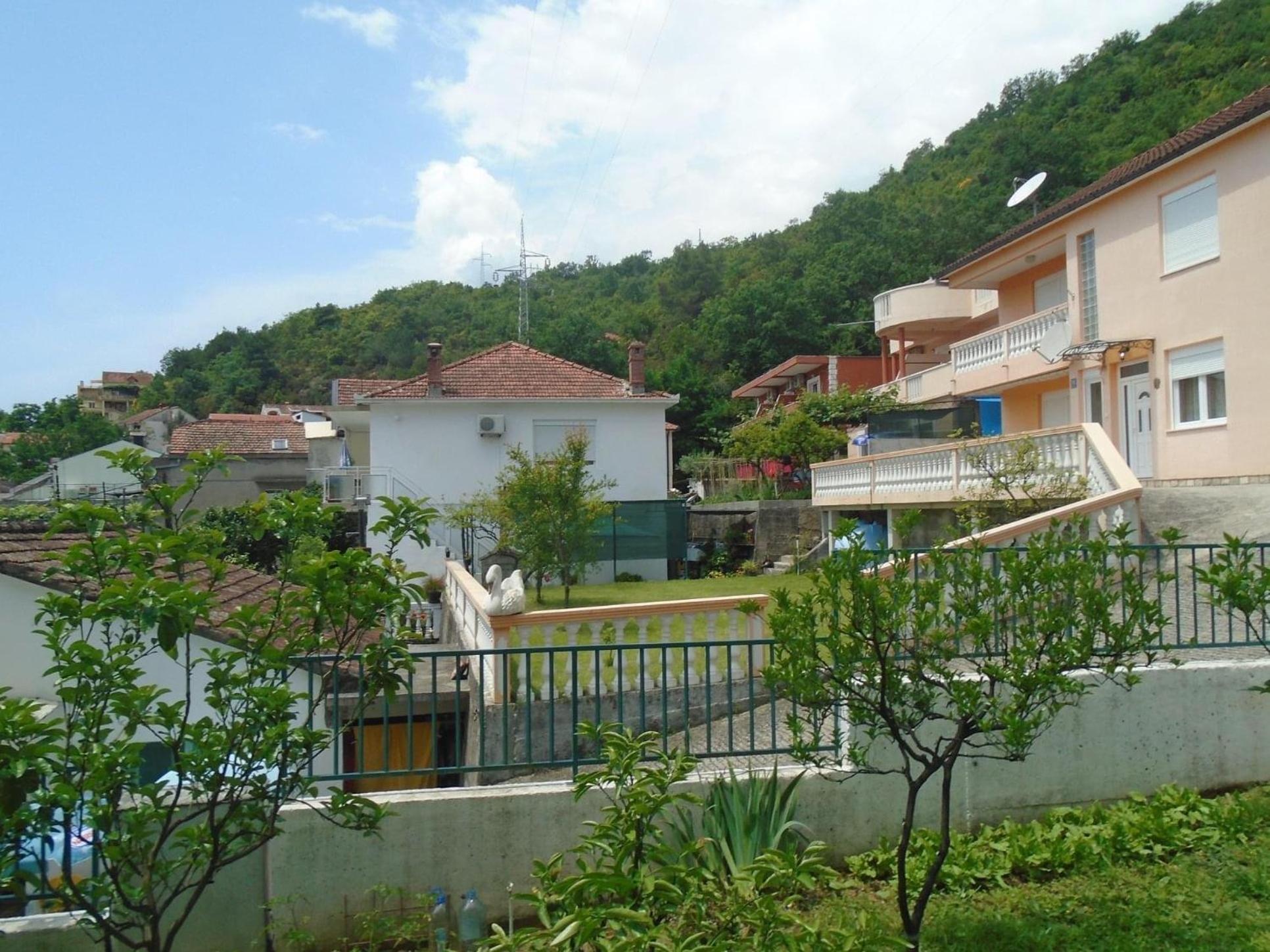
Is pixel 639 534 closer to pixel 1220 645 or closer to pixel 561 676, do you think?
pixel 561 676

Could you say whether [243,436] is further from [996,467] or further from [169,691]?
[169,691]

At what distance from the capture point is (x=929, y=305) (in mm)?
34156

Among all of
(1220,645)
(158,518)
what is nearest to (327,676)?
(158,518)

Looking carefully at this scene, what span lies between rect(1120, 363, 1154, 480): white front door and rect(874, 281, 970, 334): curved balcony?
50.5 ft

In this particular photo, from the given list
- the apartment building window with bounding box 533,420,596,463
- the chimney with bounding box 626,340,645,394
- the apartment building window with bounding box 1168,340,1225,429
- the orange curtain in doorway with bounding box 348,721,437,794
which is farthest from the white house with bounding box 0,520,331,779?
the chimney with bounding box 626,340,645,394

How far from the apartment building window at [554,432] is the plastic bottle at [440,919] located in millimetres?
24443

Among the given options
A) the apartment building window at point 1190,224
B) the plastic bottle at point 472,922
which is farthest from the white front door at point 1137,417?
the plastic bottle at point 472,922

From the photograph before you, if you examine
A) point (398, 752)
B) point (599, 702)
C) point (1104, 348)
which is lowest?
point (398, 752)

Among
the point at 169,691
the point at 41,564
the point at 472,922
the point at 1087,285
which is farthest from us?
the point at 1087,285

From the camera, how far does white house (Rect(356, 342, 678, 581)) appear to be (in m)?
29.0

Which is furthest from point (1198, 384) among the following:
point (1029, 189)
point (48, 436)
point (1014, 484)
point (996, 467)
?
point (48, 436)

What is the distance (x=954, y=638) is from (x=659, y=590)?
1701 centimetres

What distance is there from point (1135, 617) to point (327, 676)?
11.3 ft

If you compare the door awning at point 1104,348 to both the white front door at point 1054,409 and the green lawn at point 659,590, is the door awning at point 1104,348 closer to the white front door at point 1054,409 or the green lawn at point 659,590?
the white front door at point 1054,409
